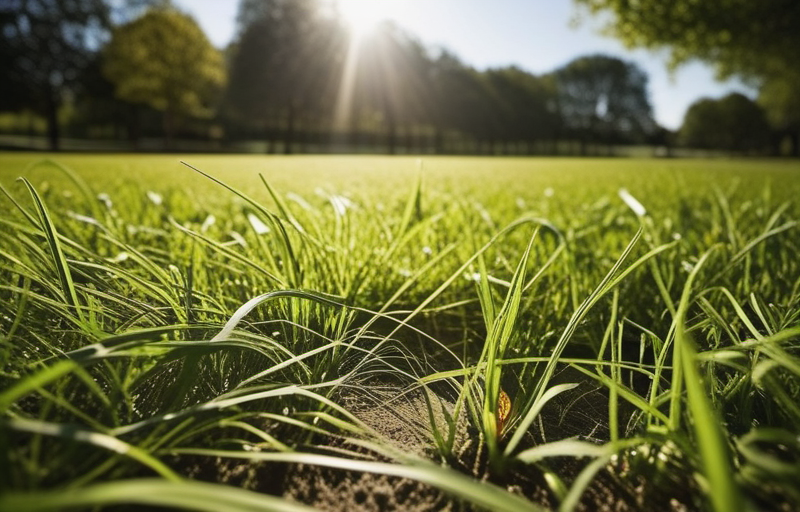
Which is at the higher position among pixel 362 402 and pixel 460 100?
pixel 460 100

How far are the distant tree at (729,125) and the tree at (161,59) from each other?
65.9 m

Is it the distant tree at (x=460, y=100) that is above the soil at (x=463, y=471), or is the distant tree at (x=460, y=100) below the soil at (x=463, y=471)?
above

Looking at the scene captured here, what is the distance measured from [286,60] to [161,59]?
25.9ft

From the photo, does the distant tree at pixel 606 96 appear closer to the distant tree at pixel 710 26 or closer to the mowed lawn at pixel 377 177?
the distant tree at pixel 710 26

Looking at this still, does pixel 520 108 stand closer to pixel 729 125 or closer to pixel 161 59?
pixel 729 125

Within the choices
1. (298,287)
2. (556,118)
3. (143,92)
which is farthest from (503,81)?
(298,287)

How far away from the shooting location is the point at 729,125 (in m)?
70.2

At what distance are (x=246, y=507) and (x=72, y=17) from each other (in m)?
39.5

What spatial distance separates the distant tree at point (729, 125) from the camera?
2721 inches

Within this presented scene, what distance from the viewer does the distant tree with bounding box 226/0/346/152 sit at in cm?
3388

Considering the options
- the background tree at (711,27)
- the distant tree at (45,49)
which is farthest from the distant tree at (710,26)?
the distant tree at (45,49)

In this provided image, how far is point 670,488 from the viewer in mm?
702

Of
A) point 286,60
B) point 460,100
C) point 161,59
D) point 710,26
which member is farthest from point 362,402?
point 460,100

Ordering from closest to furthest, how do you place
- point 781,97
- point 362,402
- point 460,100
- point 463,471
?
point 463,471
point 362,402
point 781,97
point 460,100
